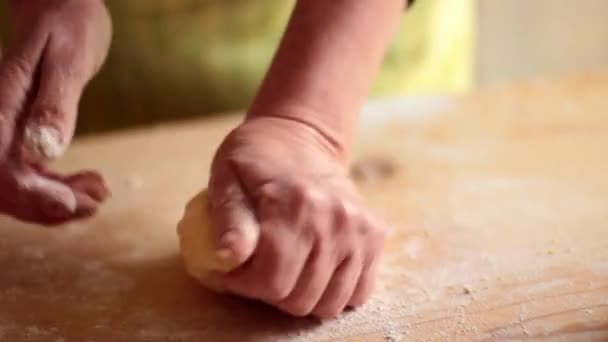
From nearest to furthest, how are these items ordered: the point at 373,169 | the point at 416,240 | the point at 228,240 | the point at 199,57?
the point at 228,240, the point at 416,240, the point at 373,169, the point at 199,57

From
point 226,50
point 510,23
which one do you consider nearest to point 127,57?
point 226,50

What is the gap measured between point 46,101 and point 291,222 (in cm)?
15

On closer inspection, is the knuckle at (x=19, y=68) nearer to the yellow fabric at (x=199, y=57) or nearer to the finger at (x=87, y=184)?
the finger at (x=87, y=184)

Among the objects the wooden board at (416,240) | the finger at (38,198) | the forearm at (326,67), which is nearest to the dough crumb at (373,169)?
the wooden board at (416,240)

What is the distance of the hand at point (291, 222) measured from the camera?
0.46 m

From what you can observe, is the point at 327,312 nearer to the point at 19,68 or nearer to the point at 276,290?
the point at 276,290

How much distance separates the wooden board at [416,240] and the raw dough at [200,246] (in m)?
0.02

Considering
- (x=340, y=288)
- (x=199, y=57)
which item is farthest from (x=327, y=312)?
(x=199, y=57)

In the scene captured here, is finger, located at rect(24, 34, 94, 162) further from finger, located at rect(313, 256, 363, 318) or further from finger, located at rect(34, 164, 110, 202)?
finger, located at rect(313, 256, 363, 318)

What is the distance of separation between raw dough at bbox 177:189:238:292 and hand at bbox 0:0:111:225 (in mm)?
60

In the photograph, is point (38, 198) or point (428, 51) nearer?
point (38, 198)

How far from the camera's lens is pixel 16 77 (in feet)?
1.62

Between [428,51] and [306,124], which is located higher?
[306,124]

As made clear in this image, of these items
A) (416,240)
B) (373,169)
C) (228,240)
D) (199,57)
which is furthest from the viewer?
(199,57)
